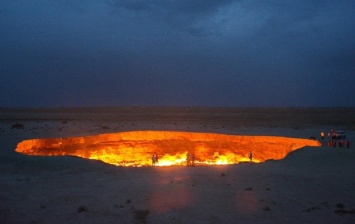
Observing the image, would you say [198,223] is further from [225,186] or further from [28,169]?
[28,169]

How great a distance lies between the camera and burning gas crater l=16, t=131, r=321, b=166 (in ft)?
76.3

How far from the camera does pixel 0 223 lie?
812 centimetres

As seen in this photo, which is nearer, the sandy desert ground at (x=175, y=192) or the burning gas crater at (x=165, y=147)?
the sandy desert ground at (x=175, y=192)

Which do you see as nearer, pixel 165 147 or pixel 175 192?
pixel 175 192

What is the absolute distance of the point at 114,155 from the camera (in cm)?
2483

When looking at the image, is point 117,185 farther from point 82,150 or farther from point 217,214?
point 82,150

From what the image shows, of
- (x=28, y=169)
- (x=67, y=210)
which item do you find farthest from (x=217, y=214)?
(x=28, y=169)

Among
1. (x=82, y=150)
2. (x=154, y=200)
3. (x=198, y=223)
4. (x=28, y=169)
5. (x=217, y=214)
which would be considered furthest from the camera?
(x=82, y=150)

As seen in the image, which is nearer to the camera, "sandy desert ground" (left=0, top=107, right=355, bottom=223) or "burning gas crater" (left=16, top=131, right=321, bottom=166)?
"sandy desert ground" (left=0, top=107, right=355, bottom=223)

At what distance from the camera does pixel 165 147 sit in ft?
87.2

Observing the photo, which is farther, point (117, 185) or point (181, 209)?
point (117, 185)

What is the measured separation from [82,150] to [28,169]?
9.11 metres

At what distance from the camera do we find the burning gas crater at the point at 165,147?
916 inches

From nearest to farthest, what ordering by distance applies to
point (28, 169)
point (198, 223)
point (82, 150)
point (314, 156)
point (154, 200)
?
point (198, 223) → point (154, 200) → point (28, 169) → point (314, 156) → point (82, 150)
